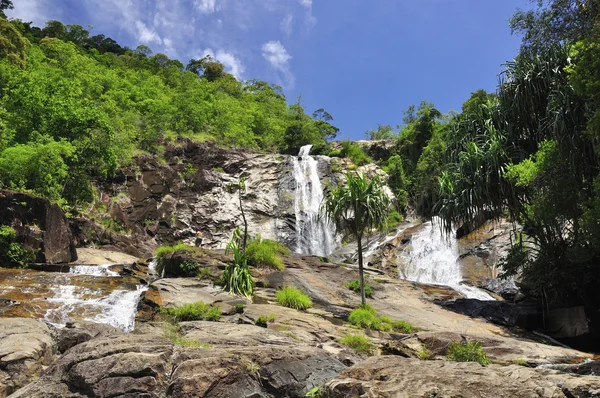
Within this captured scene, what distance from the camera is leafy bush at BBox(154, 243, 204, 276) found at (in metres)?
17.7

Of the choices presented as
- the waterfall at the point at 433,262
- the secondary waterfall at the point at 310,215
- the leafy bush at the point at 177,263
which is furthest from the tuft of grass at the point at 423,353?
the secondary waterfall at the point at 310,215

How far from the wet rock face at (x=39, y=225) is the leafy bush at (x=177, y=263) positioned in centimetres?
422

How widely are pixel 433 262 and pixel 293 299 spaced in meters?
12.3

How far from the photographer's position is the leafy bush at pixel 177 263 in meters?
17.7

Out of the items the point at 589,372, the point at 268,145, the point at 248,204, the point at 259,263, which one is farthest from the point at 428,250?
the point at 268,145

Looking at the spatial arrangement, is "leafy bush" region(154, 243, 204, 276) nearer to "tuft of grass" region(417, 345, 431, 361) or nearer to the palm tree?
the palm tree

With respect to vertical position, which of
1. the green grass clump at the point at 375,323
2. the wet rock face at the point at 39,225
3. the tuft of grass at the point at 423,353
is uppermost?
the wet rock face at the point at 39,225

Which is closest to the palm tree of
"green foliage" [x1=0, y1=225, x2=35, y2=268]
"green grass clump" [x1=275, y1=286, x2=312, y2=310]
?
"green grass clump" [x1=275, y1=286, x2=312, y2=310]

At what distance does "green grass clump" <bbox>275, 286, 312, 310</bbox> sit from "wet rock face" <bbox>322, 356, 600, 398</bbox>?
8.95 m

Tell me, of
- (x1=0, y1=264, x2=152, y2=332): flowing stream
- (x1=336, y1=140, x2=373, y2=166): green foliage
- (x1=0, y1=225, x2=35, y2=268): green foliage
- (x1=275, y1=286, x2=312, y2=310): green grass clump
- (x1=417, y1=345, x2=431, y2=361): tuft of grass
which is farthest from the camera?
(x1=336, y1=140, x2=373, y2=166): green foliage

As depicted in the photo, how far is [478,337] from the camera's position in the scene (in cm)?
1145

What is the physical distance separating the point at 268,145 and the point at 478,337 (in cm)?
3795

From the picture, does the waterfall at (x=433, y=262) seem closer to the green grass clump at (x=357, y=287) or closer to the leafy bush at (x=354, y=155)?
the green grass clump at (x=357, y=287)

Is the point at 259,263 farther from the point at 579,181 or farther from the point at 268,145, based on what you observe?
the point at 268,145
